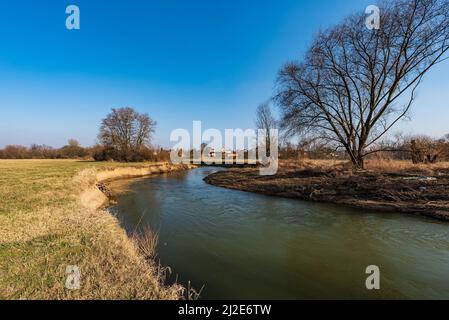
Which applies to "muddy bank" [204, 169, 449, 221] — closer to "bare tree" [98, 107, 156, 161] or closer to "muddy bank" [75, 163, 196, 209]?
"muddy bank" [75, 163, 196, 209]

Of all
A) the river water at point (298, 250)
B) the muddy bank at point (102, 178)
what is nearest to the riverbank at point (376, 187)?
the river water at point (298, 250)

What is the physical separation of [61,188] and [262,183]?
12698 millimetres

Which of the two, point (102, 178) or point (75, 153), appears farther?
point (75, 153)

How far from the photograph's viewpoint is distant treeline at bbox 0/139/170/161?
140 feet

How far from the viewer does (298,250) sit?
668cm

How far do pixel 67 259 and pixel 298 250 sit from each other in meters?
5.66

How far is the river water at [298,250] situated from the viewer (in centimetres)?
477

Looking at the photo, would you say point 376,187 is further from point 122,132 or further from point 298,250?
point 122,132

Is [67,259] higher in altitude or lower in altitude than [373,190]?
lower

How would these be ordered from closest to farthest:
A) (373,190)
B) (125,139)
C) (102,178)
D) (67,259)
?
(67,259) → (373,190) → (102,178) → (125,139)

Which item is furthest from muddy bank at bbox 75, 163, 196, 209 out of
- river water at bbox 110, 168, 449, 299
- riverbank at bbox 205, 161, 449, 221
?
riverbank at bbox 205, 161, 449, 221

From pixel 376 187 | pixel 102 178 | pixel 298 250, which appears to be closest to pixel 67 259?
pixel 298 250
